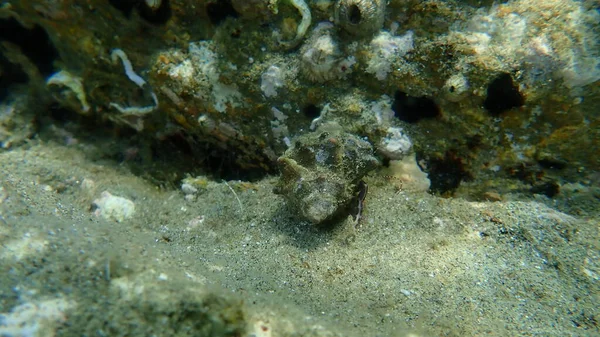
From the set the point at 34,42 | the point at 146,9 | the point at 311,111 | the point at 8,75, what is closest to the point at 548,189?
the point at 311,111

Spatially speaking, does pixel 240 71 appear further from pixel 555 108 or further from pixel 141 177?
pixel 555 108

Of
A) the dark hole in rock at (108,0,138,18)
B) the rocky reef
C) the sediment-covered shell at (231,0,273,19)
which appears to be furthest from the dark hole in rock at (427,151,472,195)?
the dark hole in rock at (108,0,138,18)

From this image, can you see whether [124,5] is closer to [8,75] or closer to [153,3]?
[153,3]

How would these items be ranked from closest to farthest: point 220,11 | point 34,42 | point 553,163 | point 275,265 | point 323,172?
1. point 275,265
2. point 323,172
3. point 553,163
4. point 220,11
5. point 34,42

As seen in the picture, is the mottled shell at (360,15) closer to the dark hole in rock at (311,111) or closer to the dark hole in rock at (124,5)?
the dark hole in rock at (311,111)

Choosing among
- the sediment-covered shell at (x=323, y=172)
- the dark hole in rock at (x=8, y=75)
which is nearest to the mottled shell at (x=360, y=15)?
the sediment-covered shell at (x=323, y=172)

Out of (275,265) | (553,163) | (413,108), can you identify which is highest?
(413,108)

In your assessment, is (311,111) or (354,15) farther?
(311,111)

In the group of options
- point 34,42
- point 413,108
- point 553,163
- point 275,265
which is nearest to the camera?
point 275,265
